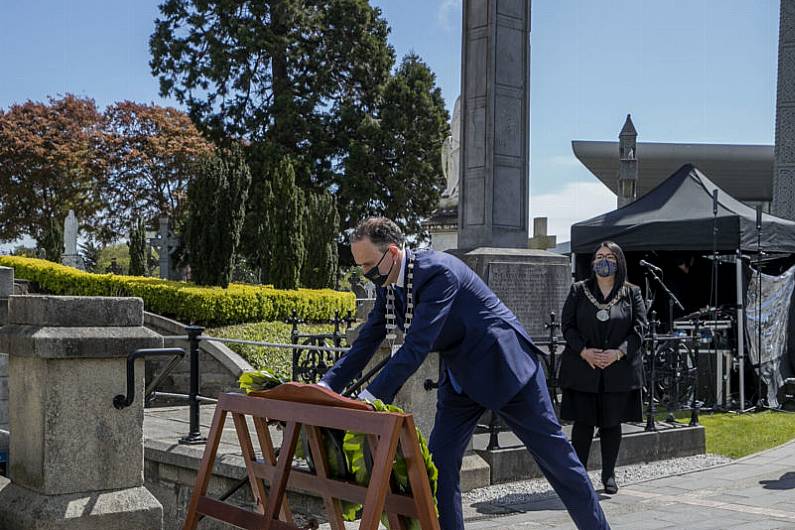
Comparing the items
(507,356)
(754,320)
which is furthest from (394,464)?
(754,320)

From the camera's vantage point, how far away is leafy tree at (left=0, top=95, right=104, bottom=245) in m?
37.6

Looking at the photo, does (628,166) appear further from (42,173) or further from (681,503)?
(42,173)

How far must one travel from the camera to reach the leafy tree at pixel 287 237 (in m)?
22.3

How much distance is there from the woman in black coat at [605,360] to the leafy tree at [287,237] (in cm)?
1541

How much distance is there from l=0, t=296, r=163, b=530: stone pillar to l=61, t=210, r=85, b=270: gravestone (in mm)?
24741

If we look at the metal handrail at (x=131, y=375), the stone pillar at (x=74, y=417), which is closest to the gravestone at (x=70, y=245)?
the stone pillar at (x=74, y=417)

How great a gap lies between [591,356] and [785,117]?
13900mm

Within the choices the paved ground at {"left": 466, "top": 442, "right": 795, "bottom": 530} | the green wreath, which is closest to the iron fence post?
the paved ground at {"left": 466, "top": 442, "right": 795, "bottom": 530}

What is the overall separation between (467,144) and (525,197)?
88 centimetres

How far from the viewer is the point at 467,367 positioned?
4570 mm

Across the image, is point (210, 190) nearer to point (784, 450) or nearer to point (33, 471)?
point (784, 450)

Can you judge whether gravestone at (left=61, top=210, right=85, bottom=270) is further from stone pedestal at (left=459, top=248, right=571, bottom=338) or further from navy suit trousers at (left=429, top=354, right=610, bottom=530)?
navy suit trousers at (left=429, top=354, right=610, bottom=530)

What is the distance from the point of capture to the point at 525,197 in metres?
10.9

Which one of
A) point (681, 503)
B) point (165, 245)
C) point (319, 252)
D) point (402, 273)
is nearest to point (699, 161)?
point (319, 252)
